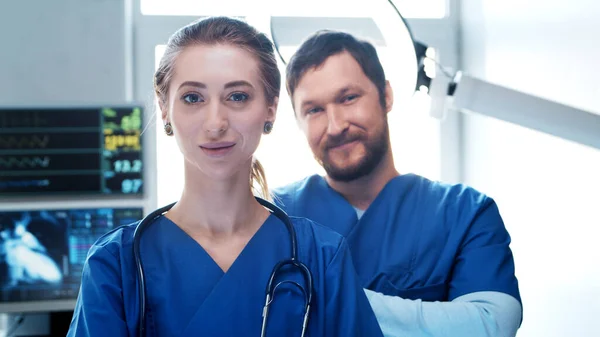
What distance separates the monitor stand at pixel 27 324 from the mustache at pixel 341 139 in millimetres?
1114

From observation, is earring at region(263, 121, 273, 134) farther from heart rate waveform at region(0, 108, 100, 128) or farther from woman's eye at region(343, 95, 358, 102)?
heart rate waveform at region(0, 108, 100, 128)

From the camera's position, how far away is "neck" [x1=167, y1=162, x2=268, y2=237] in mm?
835

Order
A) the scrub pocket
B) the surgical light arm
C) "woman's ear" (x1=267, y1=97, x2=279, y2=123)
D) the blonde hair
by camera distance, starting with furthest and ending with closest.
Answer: the scrub pocket → the blonde hair → "woman's ear" (x1=267, y1=97, x2=279, y2=123) → the surgical light arm

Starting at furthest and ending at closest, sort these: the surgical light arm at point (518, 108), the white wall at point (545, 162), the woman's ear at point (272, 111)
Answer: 1. the white wall at point (545, 162)
2. the woman's ear at point (272, 111)
3. the surgical light arm at point (518, 108)

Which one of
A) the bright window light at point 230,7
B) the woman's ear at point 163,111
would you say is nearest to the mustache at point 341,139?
the woman's ear at point 163,111

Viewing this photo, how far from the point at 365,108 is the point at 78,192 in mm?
947

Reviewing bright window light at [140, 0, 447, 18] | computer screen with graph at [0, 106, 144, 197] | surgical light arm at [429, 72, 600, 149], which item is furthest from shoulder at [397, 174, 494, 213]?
computer screen with graph at [0, 106, 144, 197]

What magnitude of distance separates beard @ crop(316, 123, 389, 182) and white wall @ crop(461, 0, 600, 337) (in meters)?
0.44

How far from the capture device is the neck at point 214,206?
84cm

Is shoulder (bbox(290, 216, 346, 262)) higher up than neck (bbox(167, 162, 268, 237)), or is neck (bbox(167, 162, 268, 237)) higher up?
neck (bbox(167, 162, 268, 237))

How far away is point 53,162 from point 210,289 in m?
1.06

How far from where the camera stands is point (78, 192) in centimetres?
170

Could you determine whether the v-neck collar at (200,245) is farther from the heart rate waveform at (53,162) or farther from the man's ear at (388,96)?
the heart rate waveform at (53,162)

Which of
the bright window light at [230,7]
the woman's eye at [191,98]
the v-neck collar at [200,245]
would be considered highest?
the bright window light at [230,7]
